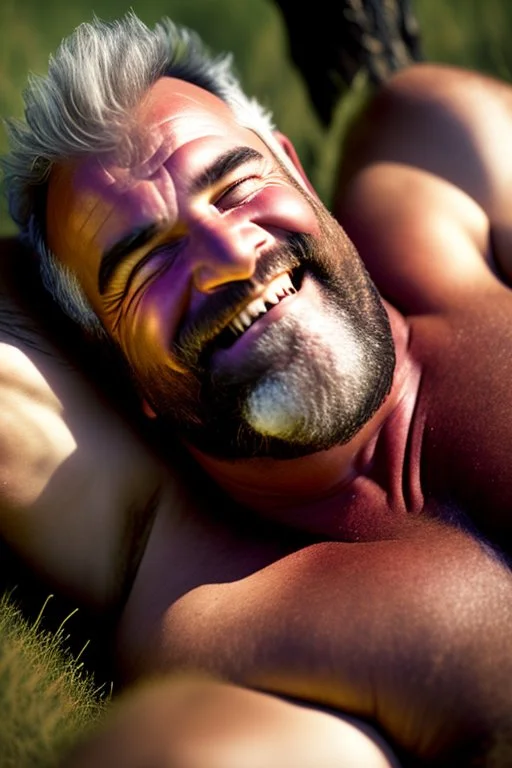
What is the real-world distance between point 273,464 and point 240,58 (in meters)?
1.62

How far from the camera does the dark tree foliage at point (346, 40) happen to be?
6.46ft

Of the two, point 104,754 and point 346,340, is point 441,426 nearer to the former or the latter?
point 346,340

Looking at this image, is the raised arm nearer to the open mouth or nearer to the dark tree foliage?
the open mouth

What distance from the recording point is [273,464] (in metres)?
1.17

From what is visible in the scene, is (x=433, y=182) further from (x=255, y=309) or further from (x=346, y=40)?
(x=346, y=40)

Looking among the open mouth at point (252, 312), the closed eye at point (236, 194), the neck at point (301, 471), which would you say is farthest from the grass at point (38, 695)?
the closed eye at point (236, 194)

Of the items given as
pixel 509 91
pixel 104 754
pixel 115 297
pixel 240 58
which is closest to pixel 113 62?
pixel 115 297

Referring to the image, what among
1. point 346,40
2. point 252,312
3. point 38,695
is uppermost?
point 346,40

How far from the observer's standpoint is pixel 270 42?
8.13 feet

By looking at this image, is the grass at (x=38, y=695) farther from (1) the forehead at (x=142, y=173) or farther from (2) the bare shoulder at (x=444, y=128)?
(2) the bare shoulder at (x=444, y=128)

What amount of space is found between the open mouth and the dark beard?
0.4 inches

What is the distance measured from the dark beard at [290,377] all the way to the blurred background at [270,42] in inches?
36.9

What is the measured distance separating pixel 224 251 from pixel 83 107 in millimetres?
270

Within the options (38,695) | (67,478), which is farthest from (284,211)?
(38,695)
